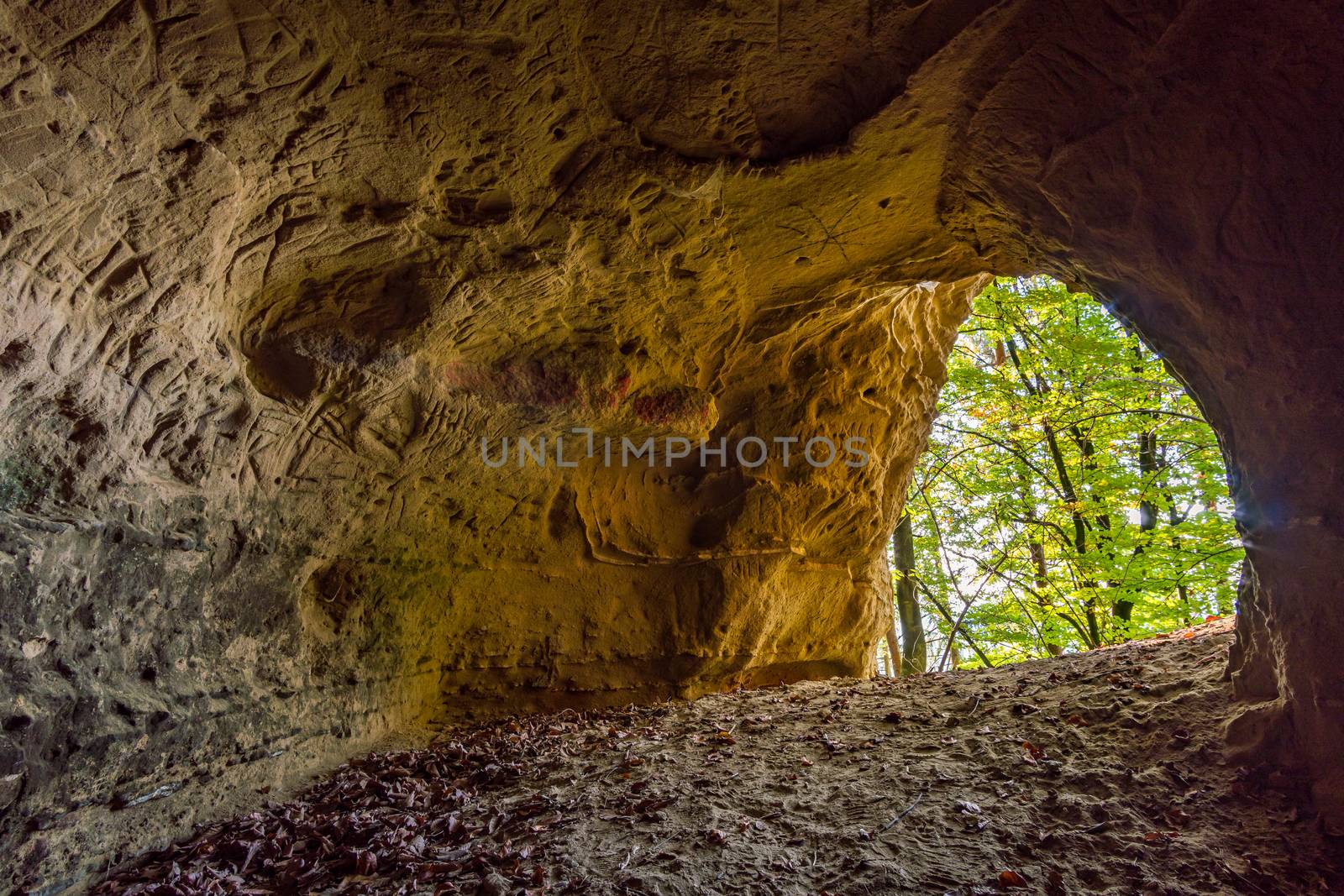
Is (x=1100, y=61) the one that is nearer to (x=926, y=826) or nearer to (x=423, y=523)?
(x=926, y=826)

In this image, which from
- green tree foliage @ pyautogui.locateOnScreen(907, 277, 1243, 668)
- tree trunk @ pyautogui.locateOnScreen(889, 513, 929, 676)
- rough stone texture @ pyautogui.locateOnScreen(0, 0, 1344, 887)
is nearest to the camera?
rough stone texture @ pyautogui.locateOnScreen(0, 0, 1344, 887)

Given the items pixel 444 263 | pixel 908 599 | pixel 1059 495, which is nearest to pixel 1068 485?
pixel 1059 495

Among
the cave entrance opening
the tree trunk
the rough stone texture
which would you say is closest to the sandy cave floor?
the rough stone texture

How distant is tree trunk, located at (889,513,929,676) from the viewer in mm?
13070

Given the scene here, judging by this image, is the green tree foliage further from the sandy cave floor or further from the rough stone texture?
the rough stone texture

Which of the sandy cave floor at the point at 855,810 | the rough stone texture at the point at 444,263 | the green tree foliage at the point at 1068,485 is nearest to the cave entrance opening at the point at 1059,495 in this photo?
the green tree foliage at the point at 1068,485

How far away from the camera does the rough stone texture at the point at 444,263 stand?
2.74m

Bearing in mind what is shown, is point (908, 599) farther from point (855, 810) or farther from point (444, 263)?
point (444, 263)

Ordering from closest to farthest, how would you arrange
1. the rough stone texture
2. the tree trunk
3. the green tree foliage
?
1. the rough stone texture
2. the green tree foliage
3. the tree trunk

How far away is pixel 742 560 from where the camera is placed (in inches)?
274

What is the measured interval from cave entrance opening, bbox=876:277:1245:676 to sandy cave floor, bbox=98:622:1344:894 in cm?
435

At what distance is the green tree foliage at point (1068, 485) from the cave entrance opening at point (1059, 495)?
0.08ft

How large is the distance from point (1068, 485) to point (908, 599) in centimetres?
367

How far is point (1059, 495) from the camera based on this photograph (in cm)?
1084
